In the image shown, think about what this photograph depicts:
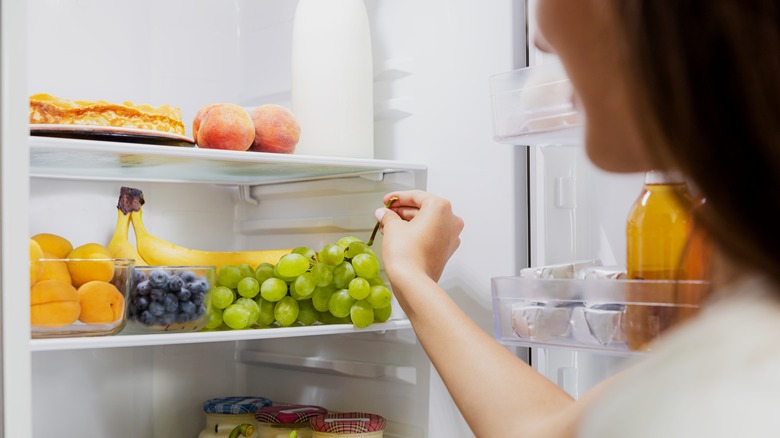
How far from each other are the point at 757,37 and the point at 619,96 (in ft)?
0.46

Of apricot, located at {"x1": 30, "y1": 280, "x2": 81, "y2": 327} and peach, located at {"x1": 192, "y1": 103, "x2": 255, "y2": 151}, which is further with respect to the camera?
peach, located at {"x1": 192, "y1": 103, "x2": 255, "y2": 151}

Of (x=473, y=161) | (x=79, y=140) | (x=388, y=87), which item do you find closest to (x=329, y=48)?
(x=388, y=87)

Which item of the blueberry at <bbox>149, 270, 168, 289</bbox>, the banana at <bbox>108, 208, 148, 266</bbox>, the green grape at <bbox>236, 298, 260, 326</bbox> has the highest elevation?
the banana at <bbox>108, 208, 148, 266</bbox>

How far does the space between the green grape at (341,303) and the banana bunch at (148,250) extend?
0.19m

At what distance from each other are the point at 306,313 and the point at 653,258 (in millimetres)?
628

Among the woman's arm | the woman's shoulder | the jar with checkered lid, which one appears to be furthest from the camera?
the jar with checkered lid

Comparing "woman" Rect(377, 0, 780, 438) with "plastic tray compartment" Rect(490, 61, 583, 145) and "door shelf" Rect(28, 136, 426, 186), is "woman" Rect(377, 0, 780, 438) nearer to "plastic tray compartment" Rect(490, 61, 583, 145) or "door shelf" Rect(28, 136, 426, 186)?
"plastic tray compartment" Rect(490, 61, 583, 145)

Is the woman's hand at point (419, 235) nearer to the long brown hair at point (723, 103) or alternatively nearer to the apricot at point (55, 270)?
the apricot at point (55, 270)

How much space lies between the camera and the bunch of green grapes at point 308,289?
1392mm

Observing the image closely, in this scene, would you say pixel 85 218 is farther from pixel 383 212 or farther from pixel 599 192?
pixel 599 192

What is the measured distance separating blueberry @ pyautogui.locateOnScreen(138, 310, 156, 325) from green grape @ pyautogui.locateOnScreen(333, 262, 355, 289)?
314 mm

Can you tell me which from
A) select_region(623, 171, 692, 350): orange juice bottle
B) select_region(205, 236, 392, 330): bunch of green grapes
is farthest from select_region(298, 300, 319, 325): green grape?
select_region(623, 171, 692, 350): orange juice bottle

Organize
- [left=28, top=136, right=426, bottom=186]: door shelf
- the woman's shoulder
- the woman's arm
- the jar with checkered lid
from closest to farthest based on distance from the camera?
the woman's shoulder
the woman's arm
[left=28, top=136, right=426, bottom=186]: door shelf
the jar with checkered lid

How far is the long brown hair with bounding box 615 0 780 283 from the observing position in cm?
38
